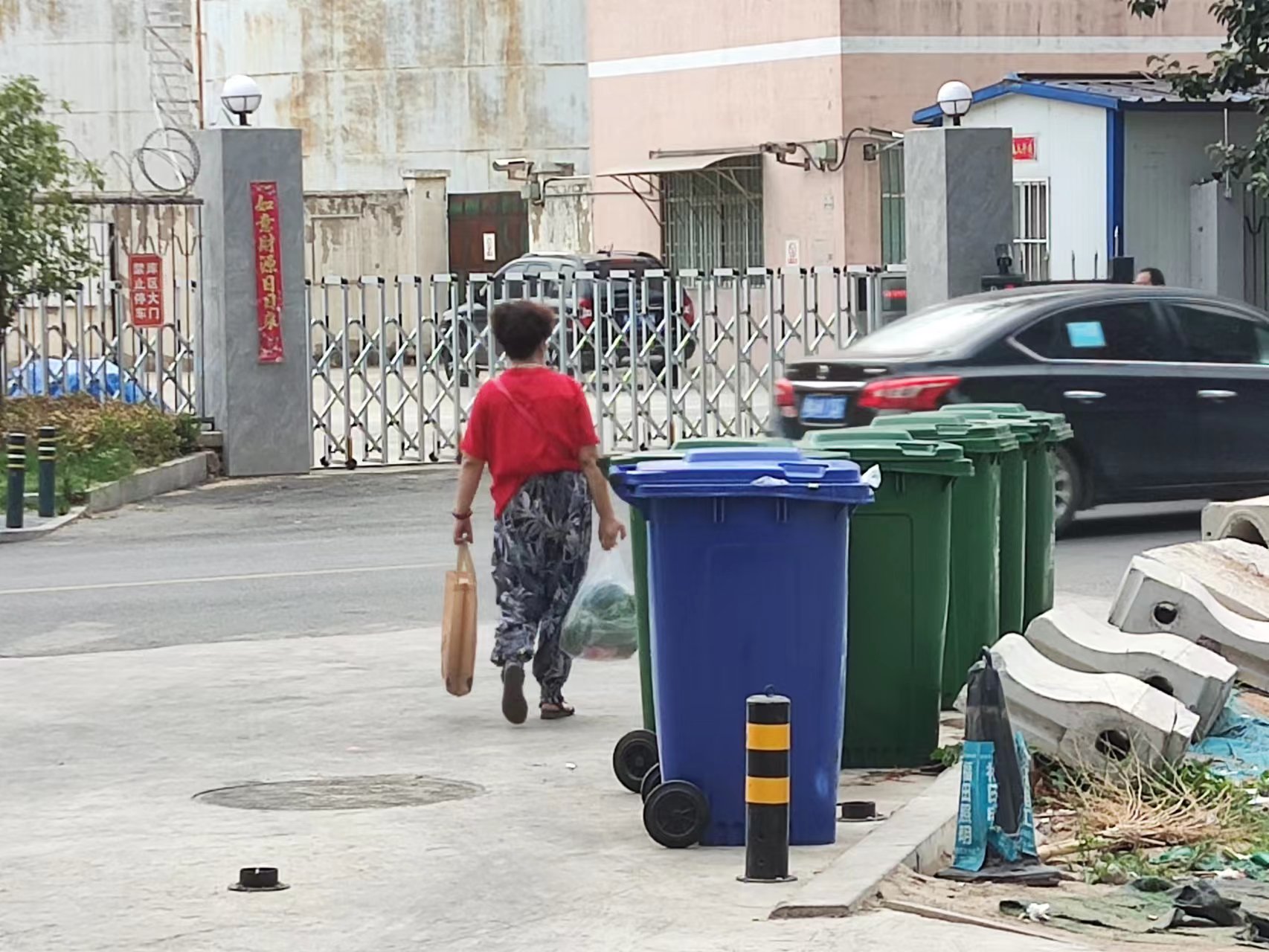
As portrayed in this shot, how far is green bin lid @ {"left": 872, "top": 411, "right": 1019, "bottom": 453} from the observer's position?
10.0 metres

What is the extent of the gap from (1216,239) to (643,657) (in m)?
18.5

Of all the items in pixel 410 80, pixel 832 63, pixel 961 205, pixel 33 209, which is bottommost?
pixel 961 205

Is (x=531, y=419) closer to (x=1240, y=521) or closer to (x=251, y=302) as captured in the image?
(x=1240, y=521)

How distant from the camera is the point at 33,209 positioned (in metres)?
22.1

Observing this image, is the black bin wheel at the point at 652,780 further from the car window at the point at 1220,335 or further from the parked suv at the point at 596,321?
the parked suv at the point at 596,321

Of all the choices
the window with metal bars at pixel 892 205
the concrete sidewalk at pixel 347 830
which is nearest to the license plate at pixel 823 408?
the concrete sidewalk at pixel 347 830

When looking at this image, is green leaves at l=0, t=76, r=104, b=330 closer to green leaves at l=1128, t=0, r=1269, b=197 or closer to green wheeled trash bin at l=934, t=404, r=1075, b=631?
green leaves at l=1128, t=0, r=1269, b=197

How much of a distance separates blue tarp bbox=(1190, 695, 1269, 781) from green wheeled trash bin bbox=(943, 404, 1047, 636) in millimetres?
1279

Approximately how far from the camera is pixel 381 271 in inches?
1781

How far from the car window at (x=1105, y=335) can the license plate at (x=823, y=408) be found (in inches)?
48.1

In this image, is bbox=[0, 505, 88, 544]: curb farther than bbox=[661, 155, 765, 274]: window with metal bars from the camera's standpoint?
No

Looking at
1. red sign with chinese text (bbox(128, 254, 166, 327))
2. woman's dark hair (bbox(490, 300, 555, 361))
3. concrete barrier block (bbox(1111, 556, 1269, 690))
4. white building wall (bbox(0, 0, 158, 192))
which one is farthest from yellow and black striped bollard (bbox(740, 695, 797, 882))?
white building wall (bbox(0, 0, 158, 192))

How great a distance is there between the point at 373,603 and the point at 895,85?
22160mm

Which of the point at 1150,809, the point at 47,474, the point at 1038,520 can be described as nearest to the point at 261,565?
the point at 47,474
